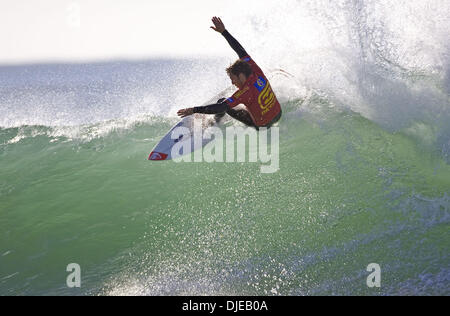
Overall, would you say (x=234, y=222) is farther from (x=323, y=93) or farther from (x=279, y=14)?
(x=279, y=14)

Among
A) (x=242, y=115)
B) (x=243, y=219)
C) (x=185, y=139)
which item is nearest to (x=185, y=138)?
(x=185, y=139)

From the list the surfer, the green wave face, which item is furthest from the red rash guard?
the green wave face

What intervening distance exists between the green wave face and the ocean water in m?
0.02

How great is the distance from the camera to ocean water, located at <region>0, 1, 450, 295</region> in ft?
11.6

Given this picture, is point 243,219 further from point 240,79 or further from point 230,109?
point 240,79

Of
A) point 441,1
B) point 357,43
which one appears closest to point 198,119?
point 357,43

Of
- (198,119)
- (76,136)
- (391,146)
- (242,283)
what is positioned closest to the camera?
(242,283)

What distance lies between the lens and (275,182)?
15.3 feet

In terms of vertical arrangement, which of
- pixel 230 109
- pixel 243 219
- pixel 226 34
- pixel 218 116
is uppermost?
pixel 226 34

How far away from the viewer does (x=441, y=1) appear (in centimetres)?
760

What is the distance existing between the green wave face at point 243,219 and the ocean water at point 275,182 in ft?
0.06

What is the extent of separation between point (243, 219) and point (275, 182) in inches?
30.8

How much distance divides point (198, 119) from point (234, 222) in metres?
1.92

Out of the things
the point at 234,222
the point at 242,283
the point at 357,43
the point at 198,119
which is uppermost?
the point at 357,43
